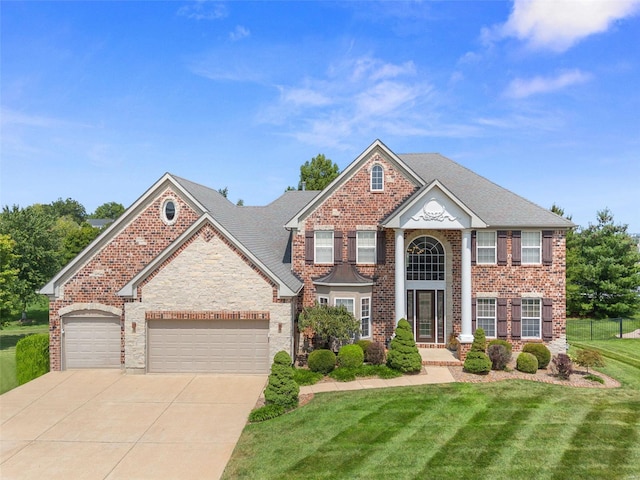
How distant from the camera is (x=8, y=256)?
87.7 feet

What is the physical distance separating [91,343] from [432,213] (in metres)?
15.5

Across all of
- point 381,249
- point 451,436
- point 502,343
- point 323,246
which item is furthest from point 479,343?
point 323,246

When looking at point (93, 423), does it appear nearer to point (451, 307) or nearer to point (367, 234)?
point (367, 234)

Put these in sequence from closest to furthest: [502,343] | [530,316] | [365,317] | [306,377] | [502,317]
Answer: [306,377]
[502,343]
[365,317]
[502,317]
[530,316]

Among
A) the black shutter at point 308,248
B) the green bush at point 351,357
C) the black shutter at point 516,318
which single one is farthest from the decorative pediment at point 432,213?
the green bush at point 351,357

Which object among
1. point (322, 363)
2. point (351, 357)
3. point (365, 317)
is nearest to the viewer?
point (322, 363)

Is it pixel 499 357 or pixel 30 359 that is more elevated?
pixel 499 357

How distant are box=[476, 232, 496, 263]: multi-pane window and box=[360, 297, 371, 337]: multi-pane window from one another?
18.5ft

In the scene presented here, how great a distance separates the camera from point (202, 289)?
16266 mm

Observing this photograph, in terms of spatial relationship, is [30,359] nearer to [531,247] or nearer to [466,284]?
[466,284]

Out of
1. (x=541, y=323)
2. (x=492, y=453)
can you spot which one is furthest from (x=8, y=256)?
(x=541, y=323)

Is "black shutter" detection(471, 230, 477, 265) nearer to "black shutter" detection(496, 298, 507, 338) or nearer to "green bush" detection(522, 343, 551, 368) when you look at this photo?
"black shutter" detection(496, 298, 507, 338)

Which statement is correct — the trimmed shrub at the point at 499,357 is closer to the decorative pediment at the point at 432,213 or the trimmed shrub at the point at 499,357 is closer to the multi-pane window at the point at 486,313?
the multi-pane window at the point at 486,313

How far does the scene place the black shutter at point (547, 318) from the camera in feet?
63.2
